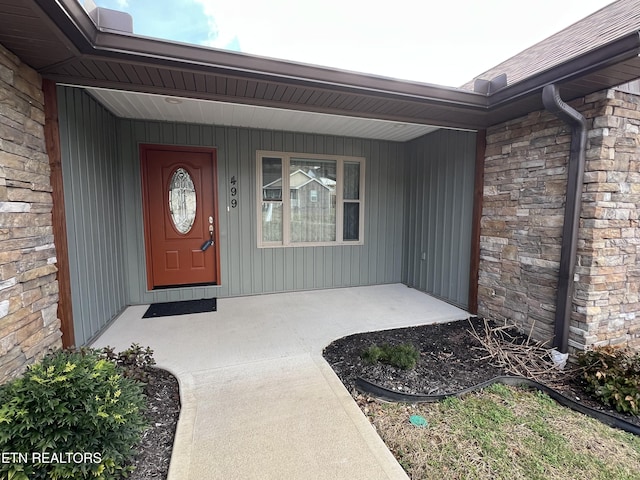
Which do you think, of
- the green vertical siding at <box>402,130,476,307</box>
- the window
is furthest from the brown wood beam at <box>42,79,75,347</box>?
the green vertical siding at <box>402,130,476,307</box>

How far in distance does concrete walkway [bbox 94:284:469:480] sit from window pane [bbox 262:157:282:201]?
1575mm

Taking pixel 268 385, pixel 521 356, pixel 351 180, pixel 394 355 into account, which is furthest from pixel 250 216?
pixel 521 356

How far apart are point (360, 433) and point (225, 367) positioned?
1291mm

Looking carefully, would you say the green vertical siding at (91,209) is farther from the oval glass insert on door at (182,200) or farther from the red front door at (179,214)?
the oval glass insert on door at (182,200)

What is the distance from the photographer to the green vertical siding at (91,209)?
2732 millimetres

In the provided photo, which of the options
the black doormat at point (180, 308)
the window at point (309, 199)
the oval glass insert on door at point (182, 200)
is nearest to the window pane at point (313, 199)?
the window at point (309, 199)

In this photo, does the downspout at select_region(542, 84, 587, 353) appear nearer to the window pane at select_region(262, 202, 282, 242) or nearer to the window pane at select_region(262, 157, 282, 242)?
the window pane at select_region(262, 157, 282, 242)

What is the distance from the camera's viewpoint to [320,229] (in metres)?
5.02

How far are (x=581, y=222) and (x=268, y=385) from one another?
300 centimetres

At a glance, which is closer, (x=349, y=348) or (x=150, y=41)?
(x=150, y=41)

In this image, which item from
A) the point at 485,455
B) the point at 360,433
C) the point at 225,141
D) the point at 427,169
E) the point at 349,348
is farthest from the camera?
the point at 427,169

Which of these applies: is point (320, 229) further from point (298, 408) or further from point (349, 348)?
point (298, 408)

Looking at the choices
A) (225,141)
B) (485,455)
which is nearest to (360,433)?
(485,455)

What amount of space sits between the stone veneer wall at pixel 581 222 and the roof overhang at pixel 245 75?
32 centimetres
